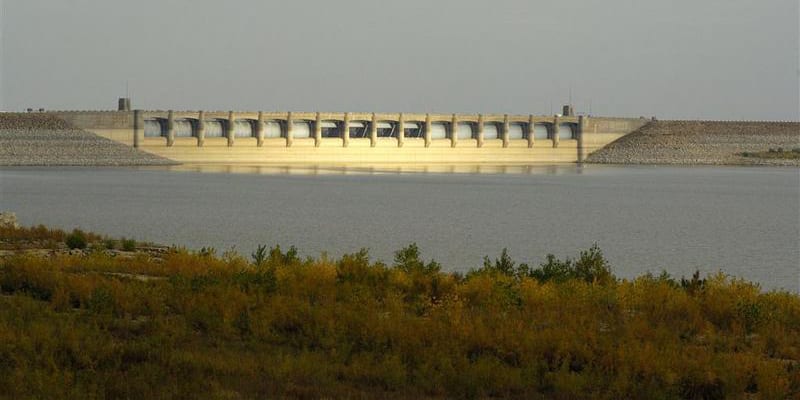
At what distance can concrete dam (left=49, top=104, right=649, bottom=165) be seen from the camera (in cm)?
11231

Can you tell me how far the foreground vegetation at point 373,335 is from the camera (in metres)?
10.4

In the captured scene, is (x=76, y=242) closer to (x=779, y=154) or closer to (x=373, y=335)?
(x=373, y=335)

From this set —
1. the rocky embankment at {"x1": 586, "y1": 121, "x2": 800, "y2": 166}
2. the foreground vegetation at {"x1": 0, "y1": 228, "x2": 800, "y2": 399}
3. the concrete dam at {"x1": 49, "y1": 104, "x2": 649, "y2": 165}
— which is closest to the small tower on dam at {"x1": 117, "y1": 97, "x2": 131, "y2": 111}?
the concrete dam at {"x1": 49, "y1": 104, "x2": 649, "y2": 165}

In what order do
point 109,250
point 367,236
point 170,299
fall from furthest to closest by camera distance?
point 367,236 < point 109,250 < point 170,299

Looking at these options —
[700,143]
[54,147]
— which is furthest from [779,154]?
[54,147]

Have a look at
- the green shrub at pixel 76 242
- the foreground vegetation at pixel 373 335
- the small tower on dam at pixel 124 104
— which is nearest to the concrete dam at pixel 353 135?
the small tower on dam at pixel 124 104

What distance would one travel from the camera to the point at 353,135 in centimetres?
12875

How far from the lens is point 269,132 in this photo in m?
121

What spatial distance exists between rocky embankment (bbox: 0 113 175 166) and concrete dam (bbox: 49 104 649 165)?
1.06 metres

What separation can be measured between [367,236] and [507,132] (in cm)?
10033

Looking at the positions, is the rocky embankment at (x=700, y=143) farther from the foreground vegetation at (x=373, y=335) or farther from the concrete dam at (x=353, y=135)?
the foreground vegetation at (x=373, y=335)

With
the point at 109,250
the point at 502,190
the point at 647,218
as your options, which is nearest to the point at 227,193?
the point at 502,190

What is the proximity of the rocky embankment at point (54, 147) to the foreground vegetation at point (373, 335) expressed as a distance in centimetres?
9574

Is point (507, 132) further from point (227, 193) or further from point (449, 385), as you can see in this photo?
point (449, 385)
